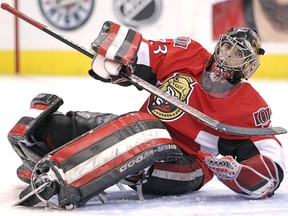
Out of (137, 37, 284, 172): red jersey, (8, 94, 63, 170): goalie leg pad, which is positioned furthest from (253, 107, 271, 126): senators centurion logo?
(8, 94, 63, 170): goalie leg pad

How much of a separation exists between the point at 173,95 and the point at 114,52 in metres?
0.27

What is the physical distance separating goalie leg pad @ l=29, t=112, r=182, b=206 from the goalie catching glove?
173 mm

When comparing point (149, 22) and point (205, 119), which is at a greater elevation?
point (205, 119)

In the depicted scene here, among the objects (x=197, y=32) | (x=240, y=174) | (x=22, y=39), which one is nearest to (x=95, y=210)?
(x=240, y=174)

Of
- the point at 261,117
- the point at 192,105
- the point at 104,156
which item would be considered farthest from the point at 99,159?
the point at 261,117

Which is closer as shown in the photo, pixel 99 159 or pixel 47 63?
pixel 99 159

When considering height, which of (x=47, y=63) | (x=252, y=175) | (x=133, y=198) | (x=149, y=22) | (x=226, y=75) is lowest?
(x=47, y=63)

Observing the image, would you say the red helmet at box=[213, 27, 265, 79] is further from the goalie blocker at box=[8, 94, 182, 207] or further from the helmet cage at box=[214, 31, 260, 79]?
the goalie blocker at box=[8, 94, 182, 207]

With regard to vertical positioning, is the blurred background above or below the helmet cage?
below

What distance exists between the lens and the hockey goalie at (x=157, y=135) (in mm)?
2266

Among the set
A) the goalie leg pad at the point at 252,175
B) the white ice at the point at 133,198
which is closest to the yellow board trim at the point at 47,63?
the white ice at the point at 133,198

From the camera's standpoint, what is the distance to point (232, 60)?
2576 millimetres

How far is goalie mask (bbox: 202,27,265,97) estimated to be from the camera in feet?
8.45

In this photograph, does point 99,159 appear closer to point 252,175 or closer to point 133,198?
point 133,198
